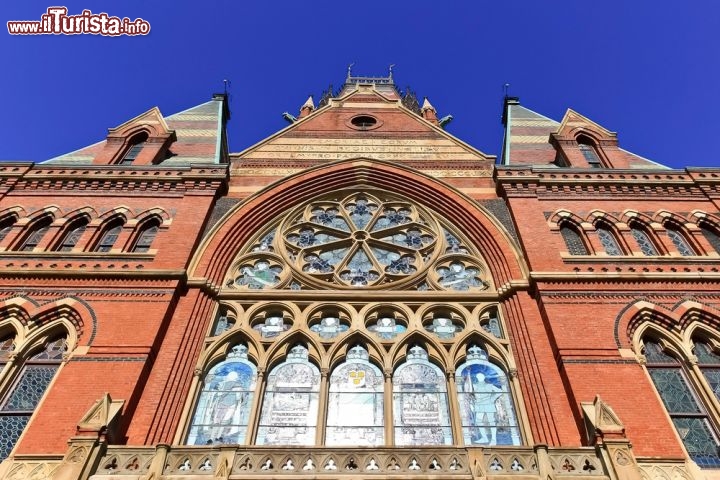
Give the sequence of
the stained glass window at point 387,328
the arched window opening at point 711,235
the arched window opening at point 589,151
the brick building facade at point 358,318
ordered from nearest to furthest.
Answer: the brick building facade at point 358,318 → the stained glass window at point 387,328 → the arched window opening at point 711,235 → the arched window opening at point 589,151

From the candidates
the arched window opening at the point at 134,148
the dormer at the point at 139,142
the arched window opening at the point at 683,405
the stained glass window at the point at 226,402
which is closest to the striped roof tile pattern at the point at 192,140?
the dormer at the point at 139,142

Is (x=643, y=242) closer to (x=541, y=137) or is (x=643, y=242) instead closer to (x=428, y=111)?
(x=541, y=137)

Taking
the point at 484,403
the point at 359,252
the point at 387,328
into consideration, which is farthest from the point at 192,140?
the point at 484,403

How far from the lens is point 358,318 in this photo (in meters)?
11.6

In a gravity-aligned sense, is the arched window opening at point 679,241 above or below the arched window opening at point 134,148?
below

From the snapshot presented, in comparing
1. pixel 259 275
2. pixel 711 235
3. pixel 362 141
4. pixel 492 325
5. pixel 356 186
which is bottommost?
pixel 492 325

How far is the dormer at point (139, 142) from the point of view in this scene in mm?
17328

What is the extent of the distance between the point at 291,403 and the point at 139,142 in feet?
40.5

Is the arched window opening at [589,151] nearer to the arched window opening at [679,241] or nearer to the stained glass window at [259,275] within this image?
the arched window opening at [679,241]

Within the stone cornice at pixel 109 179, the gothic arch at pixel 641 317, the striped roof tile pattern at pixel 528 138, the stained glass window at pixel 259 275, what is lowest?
the gothic arch at pixel 641 317

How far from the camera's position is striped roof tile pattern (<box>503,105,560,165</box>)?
19.0m

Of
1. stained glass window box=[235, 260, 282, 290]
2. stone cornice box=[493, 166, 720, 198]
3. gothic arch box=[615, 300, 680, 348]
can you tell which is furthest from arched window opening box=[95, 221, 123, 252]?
gothic arch box=[615, 300, 680, 348]

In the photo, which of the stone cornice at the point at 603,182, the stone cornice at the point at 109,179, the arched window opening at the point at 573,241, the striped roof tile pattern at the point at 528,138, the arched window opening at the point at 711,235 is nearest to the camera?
the arched window opening at the point at 573,241

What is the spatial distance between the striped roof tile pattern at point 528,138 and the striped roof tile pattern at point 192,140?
10108mm
